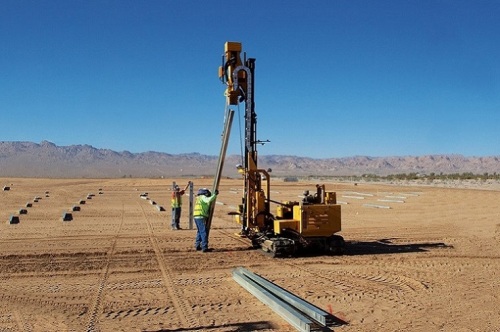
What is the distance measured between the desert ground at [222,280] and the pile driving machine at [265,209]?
50 centimetres

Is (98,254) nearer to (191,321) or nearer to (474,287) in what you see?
(191,321)

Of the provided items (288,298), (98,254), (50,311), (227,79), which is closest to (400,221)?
(227,79)

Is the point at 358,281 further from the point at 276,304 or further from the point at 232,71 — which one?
the point at 232,71

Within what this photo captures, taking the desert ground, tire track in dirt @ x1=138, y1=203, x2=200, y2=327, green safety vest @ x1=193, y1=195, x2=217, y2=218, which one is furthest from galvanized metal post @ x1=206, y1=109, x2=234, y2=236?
tire track in dirt @ x1=138, y1=203, x2=200, y2=327

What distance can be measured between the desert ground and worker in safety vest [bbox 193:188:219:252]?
1.02 ft

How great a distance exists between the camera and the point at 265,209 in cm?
1401

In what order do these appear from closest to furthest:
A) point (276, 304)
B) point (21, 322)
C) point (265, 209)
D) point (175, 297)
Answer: point (21, 322) < point (276, 304) < point (175, 297) < point (265, 209)

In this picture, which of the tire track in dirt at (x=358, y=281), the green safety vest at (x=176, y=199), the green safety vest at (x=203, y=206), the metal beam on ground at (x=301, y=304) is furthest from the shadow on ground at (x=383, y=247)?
the green safety vest at (x=176, y=199)

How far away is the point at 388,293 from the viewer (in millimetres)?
9500

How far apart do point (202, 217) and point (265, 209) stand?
162 cm

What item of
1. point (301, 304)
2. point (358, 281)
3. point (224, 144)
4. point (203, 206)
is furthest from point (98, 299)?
point (224, 144)

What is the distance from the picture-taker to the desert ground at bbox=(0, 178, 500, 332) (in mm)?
7867

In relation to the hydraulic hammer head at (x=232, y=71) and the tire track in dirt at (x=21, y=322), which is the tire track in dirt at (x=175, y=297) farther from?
the hydraulic hammer head at (x=232, y=71)

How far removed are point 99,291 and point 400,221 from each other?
15.8m
